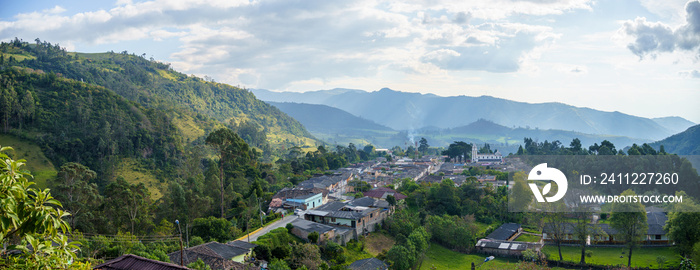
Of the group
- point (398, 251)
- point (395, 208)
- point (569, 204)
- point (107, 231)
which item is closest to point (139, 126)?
point (107, 231)

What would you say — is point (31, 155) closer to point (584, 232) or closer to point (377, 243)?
point (377, 243)

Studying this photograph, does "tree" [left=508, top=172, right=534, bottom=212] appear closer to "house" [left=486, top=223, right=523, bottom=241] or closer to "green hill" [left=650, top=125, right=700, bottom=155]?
"house" [left=486, top=223, right=523, bottom=241]

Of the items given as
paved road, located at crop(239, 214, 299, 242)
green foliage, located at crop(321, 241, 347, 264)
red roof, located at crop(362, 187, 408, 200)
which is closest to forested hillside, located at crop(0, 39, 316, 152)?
red roof, located at crop(362, 187, 408, 200)

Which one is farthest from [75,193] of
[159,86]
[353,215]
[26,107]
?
[159,86]

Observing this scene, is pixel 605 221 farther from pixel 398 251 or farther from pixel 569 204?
pixel 398 251

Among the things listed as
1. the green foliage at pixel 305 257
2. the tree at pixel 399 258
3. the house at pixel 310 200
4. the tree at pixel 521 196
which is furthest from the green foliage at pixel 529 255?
the house at pixel 310 200

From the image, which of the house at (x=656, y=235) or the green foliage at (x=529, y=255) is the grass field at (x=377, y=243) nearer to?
the green foliage at (x=529, y=255)
